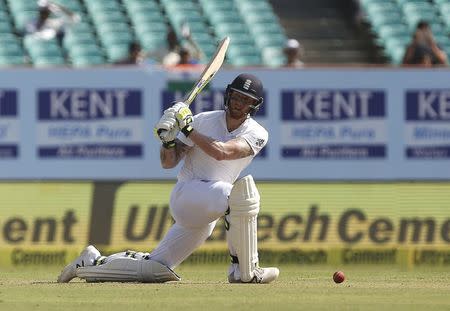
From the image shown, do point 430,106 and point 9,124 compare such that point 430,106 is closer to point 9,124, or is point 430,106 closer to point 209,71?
point 9,124

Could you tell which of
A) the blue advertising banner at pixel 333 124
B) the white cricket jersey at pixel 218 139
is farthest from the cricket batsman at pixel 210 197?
the blue advertising banner at pixel 333 124

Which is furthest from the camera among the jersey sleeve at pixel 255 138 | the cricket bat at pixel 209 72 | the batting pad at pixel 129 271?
the cricket bat at pixel 209 72

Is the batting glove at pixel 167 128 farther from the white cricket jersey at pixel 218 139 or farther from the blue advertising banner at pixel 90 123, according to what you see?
the blue advertising banner at pixel 90 123

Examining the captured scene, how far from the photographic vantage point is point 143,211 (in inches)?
490

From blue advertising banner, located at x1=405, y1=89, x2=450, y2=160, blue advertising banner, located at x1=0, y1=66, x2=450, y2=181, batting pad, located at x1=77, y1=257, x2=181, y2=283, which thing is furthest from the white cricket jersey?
blue advertising banner, located at x1=405, y1=89, x2=450, y2=160

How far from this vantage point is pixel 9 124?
15469 millimetres

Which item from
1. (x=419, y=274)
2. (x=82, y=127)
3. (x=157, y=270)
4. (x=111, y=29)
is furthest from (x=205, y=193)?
(x=111, y=29)

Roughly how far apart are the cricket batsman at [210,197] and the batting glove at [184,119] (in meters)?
0.01

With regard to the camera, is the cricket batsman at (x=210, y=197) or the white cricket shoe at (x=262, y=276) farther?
the white cricket shoe at (x=262, y=276)

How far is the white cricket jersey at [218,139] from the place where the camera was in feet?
28.7

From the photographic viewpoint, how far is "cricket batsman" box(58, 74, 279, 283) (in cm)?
855

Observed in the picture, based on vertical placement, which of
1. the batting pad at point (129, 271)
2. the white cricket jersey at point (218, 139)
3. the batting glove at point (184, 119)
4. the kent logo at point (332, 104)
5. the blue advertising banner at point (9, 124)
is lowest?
the blue advertising banner at point (9, 124)

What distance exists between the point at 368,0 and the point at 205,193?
1153 cm

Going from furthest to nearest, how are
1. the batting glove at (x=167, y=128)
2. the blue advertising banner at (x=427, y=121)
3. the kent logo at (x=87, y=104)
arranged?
the blue advertising banner at (x=427, y=121)
the kent logo at (x=87, y=104)
the batting glove at (x=167, y=128)
